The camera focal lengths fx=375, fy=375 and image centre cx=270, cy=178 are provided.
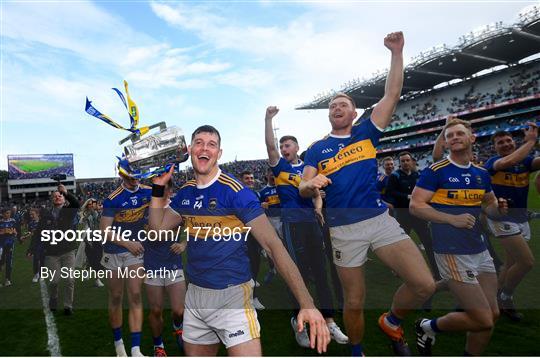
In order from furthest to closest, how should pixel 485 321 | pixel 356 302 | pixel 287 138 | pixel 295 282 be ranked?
1. pixel 287 138
2. pixel 356 302
3. pixel 485 321
4. pixel 295 282

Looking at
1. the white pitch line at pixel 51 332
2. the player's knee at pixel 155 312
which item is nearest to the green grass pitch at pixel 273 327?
the white pitch line at pixel 51 332

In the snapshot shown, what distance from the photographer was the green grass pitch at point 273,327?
13.6 feet

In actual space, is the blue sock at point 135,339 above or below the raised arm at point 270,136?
below

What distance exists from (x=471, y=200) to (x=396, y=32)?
181cm

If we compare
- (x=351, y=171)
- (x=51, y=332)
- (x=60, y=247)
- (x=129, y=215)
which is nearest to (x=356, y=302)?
(x=351, y=171)

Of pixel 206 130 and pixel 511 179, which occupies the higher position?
pixel 206 130

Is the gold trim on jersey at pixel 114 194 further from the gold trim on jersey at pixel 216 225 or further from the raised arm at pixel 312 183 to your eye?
the raised arm at pixel 312 183

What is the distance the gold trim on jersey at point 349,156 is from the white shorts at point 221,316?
1.47m

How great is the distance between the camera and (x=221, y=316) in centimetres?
258

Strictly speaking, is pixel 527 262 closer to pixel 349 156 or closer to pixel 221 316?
pixel 349 156

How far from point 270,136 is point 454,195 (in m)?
2.24

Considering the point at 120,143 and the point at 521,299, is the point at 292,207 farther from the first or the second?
the point at 521,299

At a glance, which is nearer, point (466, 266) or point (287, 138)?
point (466, 266)

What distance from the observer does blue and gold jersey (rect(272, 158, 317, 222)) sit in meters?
4.99
